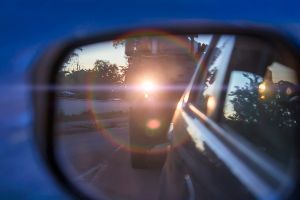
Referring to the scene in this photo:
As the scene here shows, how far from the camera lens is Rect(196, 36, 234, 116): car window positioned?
2.24 m

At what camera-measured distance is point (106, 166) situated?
8.05m

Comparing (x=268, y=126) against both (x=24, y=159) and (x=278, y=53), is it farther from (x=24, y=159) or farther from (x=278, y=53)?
(x=24, y=159)

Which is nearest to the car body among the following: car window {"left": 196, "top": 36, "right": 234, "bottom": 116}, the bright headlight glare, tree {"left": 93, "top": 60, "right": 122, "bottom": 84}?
car window {"left": 196, "top": 36, "right": 234, "bottom": 116}

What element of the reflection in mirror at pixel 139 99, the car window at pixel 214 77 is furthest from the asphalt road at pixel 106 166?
the car window at pixel 214 77

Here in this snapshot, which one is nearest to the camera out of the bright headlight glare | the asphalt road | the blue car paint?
the blue car paint

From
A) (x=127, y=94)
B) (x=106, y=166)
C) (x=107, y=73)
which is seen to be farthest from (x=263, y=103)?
(x=106, y=166)

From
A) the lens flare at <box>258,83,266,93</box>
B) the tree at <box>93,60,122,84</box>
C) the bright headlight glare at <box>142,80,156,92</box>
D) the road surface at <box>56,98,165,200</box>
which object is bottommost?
the road surface at <box>56,98,165,200</box>

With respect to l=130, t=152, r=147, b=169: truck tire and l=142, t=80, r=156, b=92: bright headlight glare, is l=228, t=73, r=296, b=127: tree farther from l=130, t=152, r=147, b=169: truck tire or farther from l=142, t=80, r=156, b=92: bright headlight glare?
l=130, t=152, r=147, b=169: truck tire

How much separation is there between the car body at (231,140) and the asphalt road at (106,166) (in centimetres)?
110

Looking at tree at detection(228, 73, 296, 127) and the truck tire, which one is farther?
the truck tire

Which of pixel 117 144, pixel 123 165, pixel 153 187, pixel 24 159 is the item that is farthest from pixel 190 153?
pixel 117 144

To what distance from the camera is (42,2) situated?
700 cm

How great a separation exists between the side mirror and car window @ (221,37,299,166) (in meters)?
0.03

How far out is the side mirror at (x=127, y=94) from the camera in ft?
5.96
